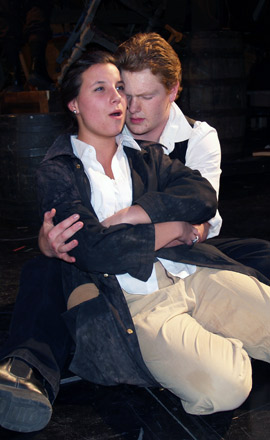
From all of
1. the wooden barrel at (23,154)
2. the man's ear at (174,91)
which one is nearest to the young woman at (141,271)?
the man's ear at (174,91)

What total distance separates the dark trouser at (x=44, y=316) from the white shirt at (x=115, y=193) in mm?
268

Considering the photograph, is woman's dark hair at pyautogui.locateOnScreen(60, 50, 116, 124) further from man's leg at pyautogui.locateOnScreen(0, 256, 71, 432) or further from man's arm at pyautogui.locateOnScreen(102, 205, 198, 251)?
man's leg at pyautogui.locateOnScreen(0, 256, 71, 432)

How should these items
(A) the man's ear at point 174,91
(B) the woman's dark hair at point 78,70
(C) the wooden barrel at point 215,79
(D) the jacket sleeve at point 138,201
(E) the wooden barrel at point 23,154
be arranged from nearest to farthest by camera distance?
(D) the jacket sleeve at point 138,201 → (B) the woman's dark hair at point 78,70 → (A) the man's ear at point 174,91 → (E) the wooden barrel at point 23,154 → (C) the wooden barrel at point 215,79

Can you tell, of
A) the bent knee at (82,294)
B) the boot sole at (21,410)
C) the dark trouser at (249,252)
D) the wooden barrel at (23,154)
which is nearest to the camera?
the boot sole at (21,410)

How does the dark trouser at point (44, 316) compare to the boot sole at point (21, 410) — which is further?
the dark trouser at point (44, 316)

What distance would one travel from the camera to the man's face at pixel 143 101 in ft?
6.77

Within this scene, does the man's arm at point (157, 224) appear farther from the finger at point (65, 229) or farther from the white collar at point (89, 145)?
the white collar at point (89, 145)

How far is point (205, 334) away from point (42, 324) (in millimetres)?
531

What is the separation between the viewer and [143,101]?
2.07 meters

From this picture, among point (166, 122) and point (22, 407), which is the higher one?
point (166, 122)

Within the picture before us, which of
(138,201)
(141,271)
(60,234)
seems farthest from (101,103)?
(141,271)

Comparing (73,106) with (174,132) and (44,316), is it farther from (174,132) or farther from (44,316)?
(44,316)

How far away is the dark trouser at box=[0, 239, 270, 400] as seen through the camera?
1.72m

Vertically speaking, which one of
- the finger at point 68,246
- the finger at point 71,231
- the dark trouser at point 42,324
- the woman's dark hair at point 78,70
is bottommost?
the dark trouser at point 42,324
